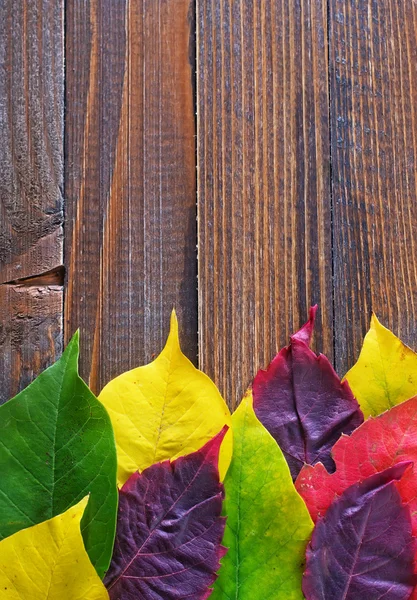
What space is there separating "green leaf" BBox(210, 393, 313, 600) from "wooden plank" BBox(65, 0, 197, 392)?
0.34 feet

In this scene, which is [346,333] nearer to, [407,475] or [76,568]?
[407,475]

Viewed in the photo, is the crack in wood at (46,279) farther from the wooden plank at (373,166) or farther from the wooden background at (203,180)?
the wooden plank at (373,166)

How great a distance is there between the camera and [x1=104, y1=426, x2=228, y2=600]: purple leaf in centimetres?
32

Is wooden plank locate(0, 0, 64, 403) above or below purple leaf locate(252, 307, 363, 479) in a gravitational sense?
above

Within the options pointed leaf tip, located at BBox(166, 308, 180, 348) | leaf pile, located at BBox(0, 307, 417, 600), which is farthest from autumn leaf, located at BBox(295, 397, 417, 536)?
pointed leaf tip, located at BBox(166, 308, 180, 348)

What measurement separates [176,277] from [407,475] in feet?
0.65

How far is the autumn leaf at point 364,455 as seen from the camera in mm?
349

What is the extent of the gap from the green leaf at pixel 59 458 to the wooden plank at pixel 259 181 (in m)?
0.10

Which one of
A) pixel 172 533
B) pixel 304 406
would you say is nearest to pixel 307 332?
pixel 304 406

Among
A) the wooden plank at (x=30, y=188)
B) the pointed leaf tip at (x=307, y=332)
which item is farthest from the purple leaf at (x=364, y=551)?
the wooden plank at (x=30, y=188)

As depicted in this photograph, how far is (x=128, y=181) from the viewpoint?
420mm

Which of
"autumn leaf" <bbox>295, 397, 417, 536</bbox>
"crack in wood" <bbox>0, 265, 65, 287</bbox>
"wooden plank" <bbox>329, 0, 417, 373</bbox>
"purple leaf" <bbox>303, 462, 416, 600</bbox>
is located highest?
"wooden plank" <bbox>329, 0, 417, 373</bbox>

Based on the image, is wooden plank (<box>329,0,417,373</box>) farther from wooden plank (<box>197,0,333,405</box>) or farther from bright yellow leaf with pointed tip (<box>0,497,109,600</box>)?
bright yellow leaf with pointed tip (<box>0,497,109,600</box>)

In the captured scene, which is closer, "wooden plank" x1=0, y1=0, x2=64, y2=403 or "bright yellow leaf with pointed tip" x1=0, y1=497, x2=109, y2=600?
"bright yellow leaf with pointed tip" x1=0, y1=497, x2=109, y2=600
